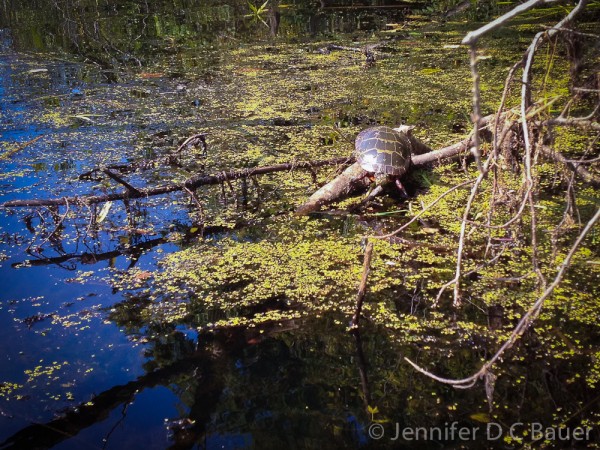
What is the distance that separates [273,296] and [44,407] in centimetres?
86

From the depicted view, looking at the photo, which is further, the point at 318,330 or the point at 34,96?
the point at 34,96

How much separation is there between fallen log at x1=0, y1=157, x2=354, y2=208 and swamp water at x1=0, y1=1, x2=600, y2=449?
0.25ft

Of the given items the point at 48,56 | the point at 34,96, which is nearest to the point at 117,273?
the point at 34,96

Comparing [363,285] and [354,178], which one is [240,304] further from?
[354,178]

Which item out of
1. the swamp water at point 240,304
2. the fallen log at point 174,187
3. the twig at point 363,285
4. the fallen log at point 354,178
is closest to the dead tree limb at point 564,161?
the swamp water at point 240,304

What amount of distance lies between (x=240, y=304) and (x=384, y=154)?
127 cm

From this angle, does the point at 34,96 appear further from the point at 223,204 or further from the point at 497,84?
the point at 497,84

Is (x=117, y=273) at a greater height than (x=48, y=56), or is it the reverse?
(x=48, y=56)

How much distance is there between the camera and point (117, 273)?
244 centimetres

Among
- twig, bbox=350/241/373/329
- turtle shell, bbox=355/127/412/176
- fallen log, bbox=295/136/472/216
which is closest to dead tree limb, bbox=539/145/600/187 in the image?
twig, bbox=350/241/373/329

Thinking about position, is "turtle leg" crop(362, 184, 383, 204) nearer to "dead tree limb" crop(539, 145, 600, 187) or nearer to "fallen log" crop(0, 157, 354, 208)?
"fallen log" crop(0, 157, 354, 208)

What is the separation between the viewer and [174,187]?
288 centimetres

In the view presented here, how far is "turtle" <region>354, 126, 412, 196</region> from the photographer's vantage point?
3.05m

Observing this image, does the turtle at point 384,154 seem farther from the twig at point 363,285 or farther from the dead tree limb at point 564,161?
the twig at point 363,285
